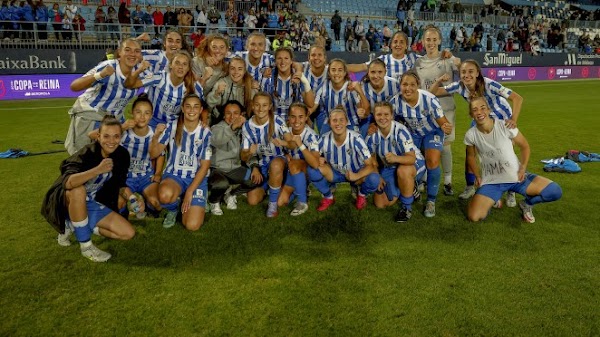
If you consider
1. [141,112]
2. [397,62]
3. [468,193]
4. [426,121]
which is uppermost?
[397,62]

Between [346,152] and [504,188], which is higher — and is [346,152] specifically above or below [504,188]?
above

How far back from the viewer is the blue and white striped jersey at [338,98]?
17.0 ft

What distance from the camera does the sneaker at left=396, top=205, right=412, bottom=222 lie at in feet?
14.9

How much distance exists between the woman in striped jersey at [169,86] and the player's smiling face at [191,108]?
357 millimetres

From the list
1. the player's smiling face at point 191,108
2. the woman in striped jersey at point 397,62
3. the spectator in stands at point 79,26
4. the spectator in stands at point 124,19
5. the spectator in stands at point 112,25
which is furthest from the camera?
the spectator in stands at point 124,19

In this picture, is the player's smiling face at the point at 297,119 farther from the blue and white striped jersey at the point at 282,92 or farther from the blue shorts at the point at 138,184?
the blue shorts at the point at 138,184

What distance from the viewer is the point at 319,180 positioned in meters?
4.86

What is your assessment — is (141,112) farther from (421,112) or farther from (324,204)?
(421,112)

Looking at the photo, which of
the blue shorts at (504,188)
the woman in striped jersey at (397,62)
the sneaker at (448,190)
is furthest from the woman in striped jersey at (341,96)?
the blue shorts at (504,188)

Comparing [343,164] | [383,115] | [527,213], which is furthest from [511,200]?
[343,164]

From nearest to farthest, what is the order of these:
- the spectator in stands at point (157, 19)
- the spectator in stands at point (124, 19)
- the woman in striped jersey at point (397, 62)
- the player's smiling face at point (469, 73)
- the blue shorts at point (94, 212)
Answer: the blue shorts at point (94, 212) → the player's smiling face at point (469, 73) → the woman in striped jersey at point (397, 62) → the spectator in stands at point (124, 19) → the spectator in stands at point (157, 19)

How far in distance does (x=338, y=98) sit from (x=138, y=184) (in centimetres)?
231

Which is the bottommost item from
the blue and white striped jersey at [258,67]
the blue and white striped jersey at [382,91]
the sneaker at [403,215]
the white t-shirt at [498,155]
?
the sneaker at [403,215]

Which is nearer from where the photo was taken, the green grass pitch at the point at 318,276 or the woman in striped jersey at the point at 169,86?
the green grass pitch at the point at 318,276
